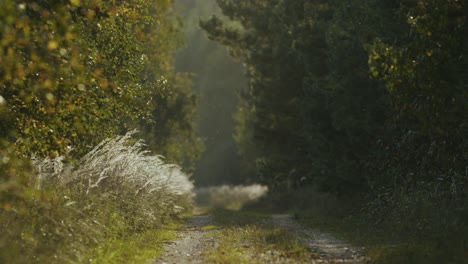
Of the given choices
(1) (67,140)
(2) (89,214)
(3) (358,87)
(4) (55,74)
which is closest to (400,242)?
(2) (89,214)

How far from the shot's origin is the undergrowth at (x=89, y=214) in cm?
1210

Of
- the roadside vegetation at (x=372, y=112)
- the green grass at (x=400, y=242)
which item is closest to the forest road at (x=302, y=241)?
the green grass at (x=400, y=242)

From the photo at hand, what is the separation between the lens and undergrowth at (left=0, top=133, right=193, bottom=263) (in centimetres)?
1210

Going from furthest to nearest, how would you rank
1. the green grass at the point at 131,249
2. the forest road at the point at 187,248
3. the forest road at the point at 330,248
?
the forest road at the point at 187,248, the forest road at the point at 330,248, the green grass at the point at 131,249

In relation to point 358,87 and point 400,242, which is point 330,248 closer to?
point 400,242

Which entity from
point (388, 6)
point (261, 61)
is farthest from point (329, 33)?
point (261, 61)

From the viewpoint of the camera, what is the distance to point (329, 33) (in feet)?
90.4

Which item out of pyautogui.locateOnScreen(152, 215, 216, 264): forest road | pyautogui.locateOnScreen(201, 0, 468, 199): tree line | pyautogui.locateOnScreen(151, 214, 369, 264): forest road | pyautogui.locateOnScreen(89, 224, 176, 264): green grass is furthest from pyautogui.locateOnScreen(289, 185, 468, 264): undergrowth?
pyautogui.locateOnScreen(89, 224, 176, 264): green grass

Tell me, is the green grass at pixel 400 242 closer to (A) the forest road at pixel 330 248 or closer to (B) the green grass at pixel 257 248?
(A) the forest road at pixel 330 248

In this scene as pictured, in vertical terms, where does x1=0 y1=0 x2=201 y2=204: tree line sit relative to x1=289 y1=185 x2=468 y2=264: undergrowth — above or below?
above

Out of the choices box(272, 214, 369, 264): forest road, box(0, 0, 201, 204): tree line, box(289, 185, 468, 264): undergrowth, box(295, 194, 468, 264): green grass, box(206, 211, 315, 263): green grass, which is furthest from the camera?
box(272, 214, 369, 264): forest road

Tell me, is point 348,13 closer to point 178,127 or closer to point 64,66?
point 64,66

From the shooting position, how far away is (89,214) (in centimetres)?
1575

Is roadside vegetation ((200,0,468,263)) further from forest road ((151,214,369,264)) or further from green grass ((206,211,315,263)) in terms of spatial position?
green grass ((206,211,315,263))
